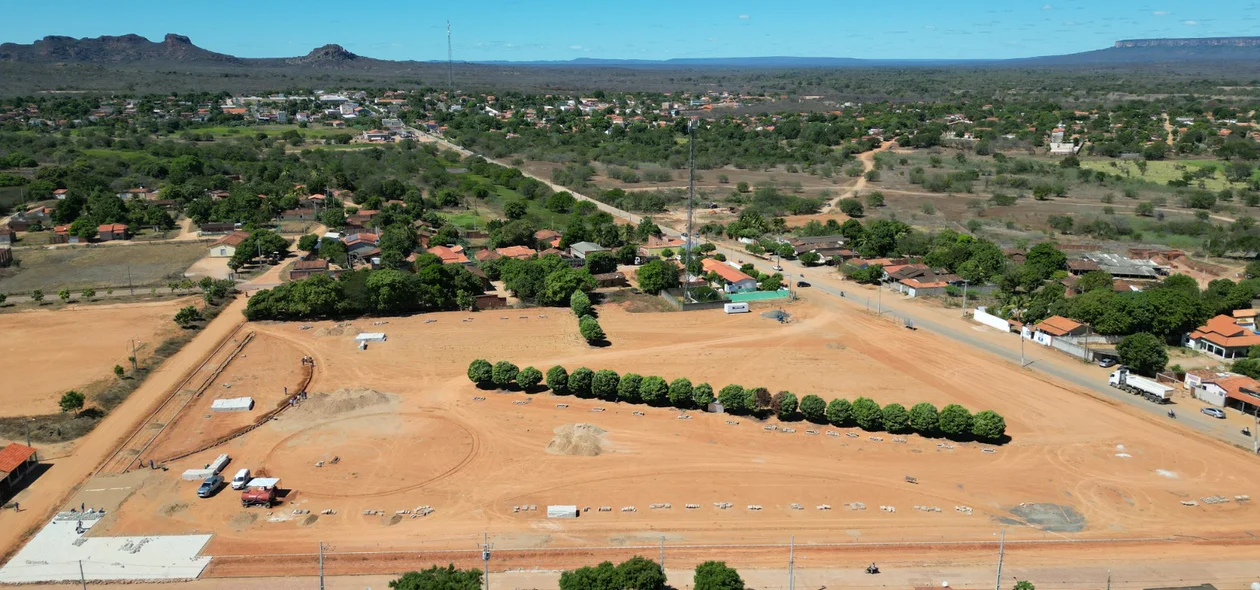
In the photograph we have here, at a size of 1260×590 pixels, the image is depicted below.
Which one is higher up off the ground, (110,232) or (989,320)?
(110,232)

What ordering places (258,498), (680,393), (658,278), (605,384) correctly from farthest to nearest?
1. (658,278)
2. (605,384)
3. (680,393)
4. (258,498)

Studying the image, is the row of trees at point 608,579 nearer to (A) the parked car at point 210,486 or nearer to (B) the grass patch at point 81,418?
(A) the parked car at point 210,486

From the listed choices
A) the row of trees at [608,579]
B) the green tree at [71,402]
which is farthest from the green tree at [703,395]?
the green tree at [71,402]

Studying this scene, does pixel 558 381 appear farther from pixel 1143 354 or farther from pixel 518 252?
pixel 1143 354

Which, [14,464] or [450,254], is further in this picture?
[450,254]

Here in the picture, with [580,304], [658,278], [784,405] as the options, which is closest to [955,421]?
[784,405]

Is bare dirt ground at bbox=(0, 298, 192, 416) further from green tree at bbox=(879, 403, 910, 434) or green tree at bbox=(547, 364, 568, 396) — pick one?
green tree at bbox=(879, 403, 910, 434)

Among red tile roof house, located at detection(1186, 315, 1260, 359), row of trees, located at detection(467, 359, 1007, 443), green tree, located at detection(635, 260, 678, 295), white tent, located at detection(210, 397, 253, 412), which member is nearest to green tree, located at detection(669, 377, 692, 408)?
row of trees, located at detection(467, 359, 1007, 443)
